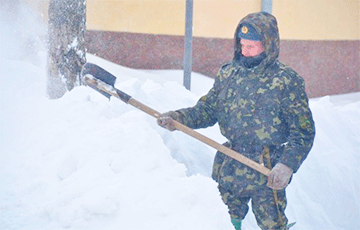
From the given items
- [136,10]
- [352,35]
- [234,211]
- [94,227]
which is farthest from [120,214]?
[352,35]

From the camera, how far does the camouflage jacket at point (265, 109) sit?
11.8ft

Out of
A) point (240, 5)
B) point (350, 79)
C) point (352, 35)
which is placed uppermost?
point (240, 5)

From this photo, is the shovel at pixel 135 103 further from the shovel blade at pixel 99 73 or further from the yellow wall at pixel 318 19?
the yellow wall at pixel 318 19

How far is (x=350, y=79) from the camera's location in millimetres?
14422

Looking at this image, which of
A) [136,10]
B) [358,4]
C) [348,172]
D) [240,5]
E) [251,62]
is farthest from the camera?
[358,4]

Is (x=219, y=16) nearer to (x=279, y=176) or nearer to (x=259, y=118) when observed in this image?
(x=259, y=118)

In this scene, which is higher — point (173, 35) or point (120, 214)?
point (120, 214)

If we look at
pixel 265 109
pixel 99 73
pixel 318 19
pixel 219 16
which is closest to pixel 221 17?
pixel 219 16

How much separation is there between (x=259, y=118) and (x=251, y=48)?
428mm

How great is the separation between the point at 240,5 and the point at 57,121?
314 inches

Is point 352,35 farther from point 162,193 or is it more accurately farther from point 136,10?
point 162,193

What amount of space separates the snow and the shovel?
23 cm

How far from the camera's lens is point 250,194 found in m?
3.77

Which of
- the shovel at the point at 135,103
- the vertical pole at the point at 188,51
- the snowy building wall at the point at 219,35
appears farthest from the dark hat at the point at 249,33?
the snowy building wall at the point at 219,35
